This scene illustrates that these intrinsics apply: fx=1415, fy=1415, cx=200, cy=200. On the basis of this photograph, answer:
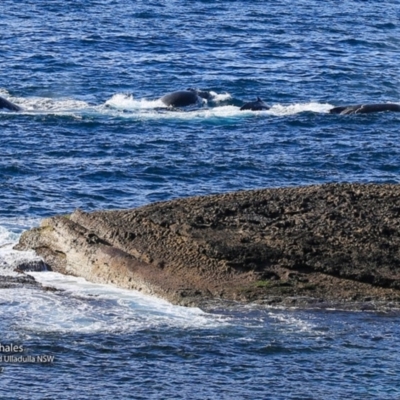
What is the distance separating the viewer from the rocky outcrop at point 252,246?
744 inches

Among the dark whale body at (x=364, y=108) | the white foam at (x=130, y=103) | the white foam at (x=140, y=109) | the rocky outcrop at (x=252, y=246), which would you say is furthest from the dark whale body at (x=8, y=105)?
the rocky outcrop at (x=252, y=246)

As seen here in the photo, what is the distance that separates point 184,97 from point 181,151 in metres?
7.63

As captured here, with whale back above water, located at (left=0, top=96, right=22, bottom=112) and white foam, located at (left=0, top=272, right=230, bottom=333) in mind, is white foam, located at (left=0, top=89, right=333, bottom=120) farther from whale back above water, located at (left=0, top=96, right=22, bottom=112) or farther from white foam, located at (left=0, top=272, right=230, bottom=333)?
white foam, located at (left=0, top=272, right=230, bottom=333)

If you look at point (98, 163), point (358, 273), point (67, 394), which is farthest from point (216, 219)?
point (98, 163)

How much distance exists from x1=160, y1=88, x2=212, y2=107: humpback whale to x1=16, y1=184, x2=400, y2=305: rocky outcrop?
20.4m

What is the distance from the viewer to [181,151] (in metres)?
34.2

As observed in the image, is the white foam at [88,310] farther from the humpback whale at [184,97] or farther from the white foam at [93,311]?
the humpback whale at [184,97]

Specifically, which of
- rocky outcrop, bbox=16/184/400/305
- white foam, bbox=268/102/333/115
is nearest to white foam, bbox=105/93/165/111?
white foam, bbox=268/102/333/115

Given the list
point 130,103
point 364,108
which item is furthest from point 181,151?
point 364,108

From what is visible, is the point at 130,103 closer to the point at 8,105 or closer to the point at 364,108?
the point at 8,105

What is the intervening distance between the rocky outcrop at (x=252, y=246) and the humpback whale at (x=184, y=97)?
67.0 ft

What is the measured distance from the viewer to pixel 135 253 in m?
19.8

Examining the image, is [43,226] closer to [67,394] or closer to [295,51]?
[67,394]

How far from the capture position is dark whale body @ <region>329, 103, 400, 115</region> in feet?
130
